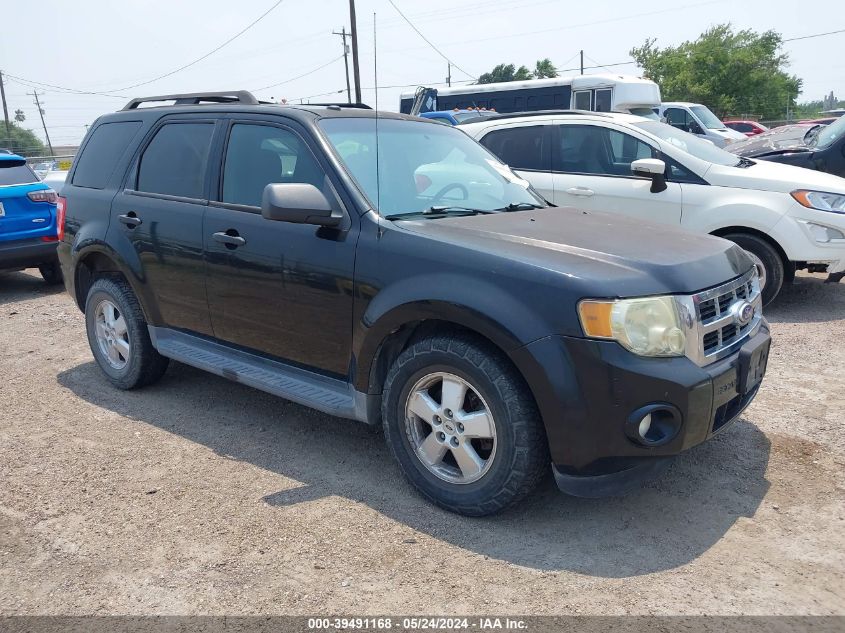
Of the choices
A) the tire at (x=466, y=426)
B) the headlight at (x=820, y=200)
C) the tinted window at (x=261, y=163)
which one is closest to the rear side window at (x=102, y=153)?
the tinted window at (x=261, y=163)

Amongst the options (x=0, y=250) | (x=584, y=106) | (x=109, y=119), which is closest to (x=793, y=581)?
(x=109, y=119)

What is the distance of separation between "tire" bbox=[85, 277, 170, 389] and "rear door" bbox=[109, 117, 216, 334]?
0.29 m

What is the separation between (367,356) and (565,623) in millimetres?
1503

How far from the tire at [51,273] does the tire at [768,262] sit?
26.0 feet

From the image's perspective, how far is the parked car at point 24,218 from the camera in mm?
8266

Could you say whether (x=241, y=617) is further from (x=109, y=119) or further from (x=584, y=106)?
(x=584, y=106)

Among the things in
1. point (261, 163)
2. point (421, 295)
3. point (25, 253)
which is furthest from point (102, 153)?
point (25, 253)

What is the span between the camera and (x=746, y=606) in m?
2.62

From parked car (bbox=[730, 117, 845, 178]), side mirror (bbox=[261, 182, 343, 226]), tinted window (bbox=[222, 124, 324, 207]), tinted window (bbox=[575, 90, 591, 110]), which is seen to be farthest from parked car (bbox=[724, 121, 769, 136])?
side mirror (bbox=[261, 182, 343, 226])

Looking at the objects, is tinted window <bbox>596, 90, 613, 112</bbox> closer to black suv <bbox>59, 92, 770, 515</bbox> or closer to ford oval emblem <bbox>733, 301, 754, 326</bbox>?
black suv <bbox>59, 92, 770, 515</bbox>

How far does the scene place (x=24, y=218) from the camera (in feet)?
27.6

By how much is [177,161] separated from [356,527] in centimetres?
267

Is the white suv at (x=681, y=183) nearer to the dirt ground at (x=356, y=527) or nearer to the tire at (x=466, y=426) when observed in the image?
the dirt ground at (x=356, y=527)

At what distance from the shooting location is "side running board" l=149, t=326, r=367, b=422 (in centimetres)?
363
